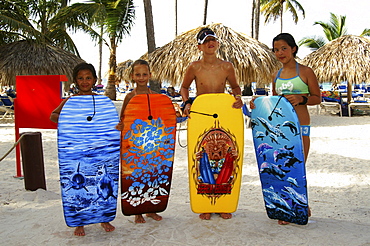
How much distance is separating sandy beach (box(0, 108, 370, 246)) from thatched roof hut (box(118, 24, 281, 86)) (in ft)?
14.6

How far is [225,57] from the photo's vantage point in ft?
30.9

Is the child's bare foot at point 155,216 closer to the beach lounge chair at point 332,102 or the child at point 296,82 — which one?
the child at point 296,82

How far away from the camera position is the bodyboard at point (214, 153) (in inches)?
120

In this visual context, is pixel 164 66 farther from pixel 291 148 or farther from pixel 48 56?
pixel 291 148

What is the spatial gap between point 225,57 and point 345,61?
491 centimetres

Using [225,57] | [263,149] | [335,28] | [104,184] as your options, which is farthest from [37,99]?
[335,28]

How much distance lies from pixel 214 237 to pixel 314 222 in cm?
93

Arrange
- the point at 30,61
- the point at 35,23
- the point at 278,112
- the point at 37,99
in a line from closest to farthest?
1. the point at 278,112
2. the point at 37,99
3. the point at 30,61
4. the point at 35,23

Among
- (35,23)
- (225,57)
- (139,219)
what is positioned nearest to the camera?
(139,219)

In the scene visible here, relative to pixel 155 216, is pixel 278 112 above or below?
above

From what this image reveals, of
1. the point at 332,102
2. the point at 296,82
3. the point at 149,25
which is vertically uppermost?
the point at 149,25

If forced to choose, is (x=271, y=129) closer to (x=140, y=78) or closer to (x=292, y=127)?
(x=292, y=127)

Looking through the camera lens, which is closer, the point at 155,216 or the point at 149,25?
the point at 155,216

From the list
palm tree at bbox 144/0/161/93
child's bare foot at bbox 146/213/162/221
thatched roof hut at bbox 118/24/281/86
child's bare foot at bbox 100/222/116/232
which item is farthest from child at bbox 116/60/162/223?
palm tree at bbox 144/0/161/93
